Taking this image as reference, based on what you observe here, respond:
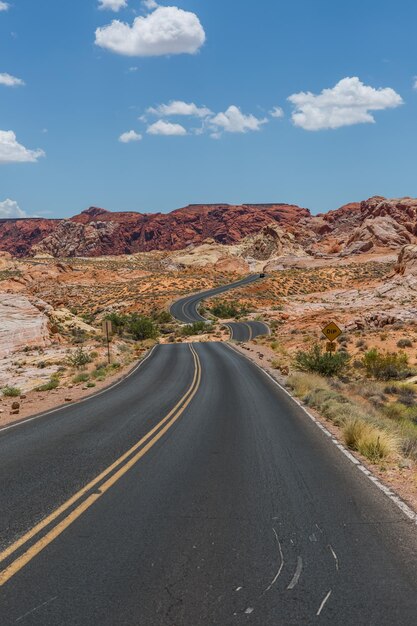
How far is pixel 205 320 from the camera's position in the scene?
211 ft

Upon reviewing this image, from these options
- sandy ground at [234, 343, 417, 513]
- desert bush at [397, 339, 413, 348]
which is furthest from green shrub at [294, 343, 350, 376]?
sandy ground at [234, 343, 417, 513]

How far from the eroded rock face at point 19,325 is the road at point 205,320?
2176 cm

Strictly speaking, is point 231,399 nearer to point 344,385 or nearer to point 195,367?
point 344,385

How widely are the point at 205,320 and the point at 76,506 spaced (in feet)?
190

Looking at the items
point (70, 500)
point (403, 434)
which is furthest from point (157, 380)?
point (70, 500)

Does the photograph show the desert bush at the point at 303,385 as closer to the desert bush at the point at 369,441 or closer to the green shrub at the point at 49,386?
the desert bush at the point at 369,441

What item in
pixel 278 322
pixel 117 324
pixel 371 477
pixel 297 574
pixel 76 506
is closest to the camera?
pixel 297 574

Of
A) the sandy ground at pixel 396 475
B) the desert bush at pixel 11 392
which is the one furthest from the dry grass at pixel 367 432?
the desert bush at pixel 11 392

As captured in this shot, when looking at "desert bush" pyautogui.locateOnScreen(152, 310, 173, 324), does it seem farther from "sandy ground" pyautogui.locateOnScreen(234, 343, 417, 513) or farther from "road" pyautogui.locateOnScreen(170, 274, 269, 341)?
"sandy ground" pyautogui.locateOnScreen(234, 343, 417, 513)

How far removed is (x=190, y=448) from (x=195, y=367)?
1769 centimetres

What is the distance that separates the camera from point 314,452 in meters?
9.57

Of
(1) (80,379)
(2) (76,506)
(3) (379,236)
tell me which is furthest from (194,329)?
(3) (379,236)

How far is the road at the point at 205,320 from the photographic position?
50625 millimetres

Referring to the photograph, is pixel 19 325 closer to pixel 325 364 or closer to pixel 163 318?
pixel 325 364
